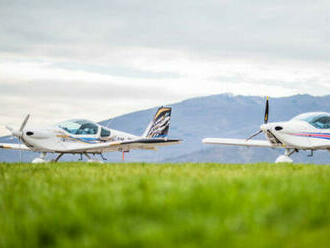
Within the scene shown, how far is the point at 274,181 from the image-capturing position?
790 centimetres

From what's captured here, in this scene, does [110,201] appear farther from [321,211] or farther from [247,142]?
[247,142]

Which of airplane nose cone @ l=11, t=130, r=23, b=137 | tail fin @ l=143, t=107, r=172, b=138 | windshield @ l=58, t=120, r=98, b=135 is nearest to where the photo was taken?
airplane nose cone @ l=11, t=130, r=23, b=137

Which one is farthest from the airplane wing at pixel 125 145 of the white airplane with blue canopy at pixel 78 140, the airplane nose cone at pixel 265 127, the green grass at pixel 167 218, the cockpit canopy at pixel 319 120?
the green grass at pixel 167 218

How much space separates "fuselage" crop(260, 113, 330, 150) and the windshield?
11.4 m

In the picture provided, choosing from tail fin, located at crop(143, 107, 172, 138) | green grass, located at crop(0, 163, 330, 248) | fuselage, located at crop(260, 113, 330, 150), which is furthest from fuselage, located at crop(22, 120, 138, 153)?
green grass, located at crop(0, 163, 330, 248)

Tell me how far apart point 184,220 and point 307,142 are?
83.5 ft

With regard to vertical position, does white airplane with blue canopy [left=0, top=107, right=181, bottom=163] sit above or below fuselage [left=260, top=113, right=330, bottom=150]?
below

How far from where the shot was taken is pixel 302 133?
28.9 m

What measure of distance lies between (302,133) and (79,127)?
13973 mm

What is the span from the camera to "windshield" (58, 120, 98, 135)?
34188mm

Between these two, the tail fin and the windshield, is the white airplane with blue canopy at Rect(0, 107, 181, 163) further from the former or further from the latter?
the tail fin

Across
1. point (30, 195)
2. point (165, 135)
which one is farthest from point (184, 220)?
point (165, 135)

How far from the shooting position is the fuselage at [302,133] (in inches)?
1127

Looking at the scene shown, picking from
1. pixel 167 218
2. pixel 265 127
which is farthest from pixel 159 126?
pixel 167 218
